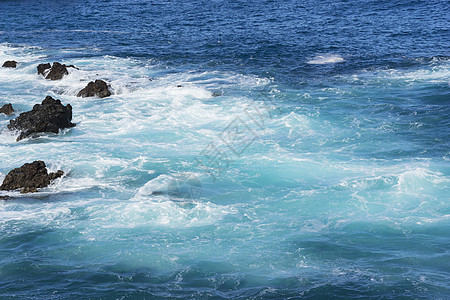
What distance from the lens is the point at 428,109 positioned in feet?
96.0

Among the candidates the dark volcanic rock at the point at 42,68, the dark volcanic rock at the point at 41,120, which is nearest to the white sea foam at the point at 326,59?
the dark volcanic rock at the point at 42,68

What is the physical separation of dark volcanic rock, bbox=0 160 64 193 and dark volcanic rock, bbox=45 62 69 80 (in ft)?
56.2

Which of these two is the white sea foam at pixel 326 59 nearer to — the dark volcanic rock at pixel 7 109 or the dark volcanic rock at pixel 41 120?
the dark volcanic rock at pixel 41 120

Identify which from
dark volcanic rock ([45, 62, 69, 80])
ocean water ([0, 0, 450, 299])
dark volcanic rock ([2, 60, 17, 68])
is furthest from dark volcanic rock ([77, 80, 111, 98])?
dark volcanic rock ([2, 60, 17, 68])

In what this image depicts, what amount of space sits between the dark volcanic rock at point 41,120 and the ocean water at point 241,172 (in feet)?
1.90

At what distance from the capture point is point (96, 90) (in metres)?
33.4

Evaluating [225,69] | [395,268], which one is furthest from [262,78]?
[395,268]

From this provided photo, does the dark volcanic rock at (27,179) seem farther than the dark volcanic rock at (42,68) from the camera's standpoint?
No

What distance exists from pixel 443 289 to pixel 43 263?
39.6ft

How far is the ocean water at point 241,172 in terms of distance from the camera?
15367 mm

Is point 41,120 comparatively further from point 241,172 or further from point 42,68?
point 42,68

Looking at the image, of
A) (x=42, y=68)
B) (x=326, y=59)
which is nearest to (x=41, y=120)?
(x=42, y=68)

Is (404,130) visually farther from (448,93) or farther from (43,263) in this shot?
(43,263)

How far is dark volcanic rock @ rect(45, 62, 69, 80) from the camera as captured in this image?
121 ft
